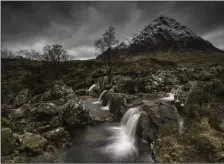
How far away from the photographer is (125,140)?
48.4 ft

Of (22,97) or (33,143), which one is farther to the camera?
(22,97)

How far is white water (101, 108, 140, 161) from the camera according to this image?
40.5 feet

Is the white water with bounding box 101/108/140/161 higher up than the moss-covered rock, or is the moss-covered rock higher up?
the moss-covered rock

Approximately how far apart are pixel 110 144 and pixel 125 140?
5.00 ft

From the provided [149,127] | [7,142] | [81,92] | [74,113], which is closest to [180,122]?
[149,127]

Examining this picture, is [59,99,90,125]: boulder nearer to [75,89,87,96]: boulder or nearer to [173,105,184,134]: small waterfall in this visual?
[173,105,184,134]: small waterfall

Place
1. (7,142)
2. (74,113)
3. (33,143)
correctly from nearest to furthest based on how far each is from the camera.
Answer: (7,142)
(33,143)
(74,113)

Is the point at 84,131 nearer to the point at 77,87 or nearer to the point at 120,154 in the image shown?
the point at 120,154

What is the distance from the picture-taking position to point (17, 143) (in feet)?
39.0

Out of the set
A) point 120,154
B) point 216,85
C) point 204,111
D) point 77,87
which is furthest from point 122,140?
point 77,87

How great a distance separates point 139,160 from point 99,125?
7.38 metres

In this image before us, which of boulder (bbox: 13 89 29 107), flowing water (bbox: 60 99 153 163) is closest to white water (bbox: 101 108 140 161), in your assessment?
flowing water (bbox: 60 99 153 163)

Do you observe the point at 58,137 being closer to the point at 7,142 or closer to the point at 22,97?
the point at 7,142

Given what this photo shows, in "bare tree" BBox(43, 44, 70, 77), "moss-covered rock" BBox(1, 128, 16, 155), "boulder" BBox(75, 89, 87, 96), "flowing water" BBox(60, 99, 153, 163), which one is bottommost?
"flowing water" BBox(60, 99, 153, 163)
